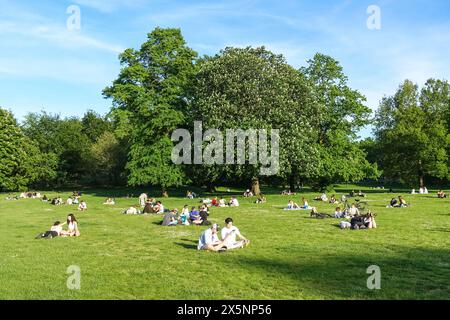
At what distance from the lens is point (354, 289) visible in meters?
12.1

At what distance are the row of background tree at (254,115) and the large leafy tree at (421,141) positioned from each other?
152 millimetres

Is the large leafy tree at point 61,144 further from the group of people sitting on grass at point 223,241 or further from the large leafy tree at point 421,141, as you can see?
the group of people sitting on grass at point 223,241

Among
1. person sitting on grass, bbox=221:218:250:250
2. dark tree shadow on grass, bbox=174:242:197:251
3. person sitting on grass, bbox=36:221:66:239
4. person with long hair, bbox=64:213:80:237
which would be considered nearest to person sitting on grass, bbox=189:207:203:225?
dark tree shadow on grass, bbox=174:242:197:251

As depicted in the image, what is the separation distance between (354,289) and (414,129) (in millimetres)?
56718

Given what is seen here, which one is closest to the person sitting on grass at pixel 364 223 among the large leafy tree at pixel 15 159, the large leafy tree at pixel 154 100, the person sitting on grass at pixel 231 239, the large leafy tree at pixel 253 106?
the person sitting on grass at pixel 231 239

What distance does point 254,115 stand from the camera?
49188mm

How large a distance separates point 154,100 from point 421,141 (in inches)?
1501

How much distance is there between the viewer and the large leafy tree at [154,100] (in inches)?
2179

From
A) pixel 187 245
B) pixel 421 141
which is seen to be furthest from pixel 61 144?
pixel 187 245

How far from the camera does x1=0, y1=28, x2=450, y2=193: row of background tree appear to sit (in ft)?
164

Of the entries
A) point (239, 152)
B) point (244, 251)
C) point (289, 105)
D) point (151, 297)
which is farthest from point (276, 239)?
point (289, 105)

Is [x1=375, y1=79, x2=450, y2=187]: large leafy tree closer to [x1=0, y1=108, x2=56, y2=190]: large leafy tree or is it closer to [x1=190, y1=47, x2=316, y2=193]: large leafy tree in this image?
[x1=190, y1=47, x2=316, y2=193]: large leafy tree

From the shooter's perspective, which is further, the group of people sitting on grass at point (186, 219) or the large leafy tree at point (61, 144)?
the large leafy tree at point (61, 144)
